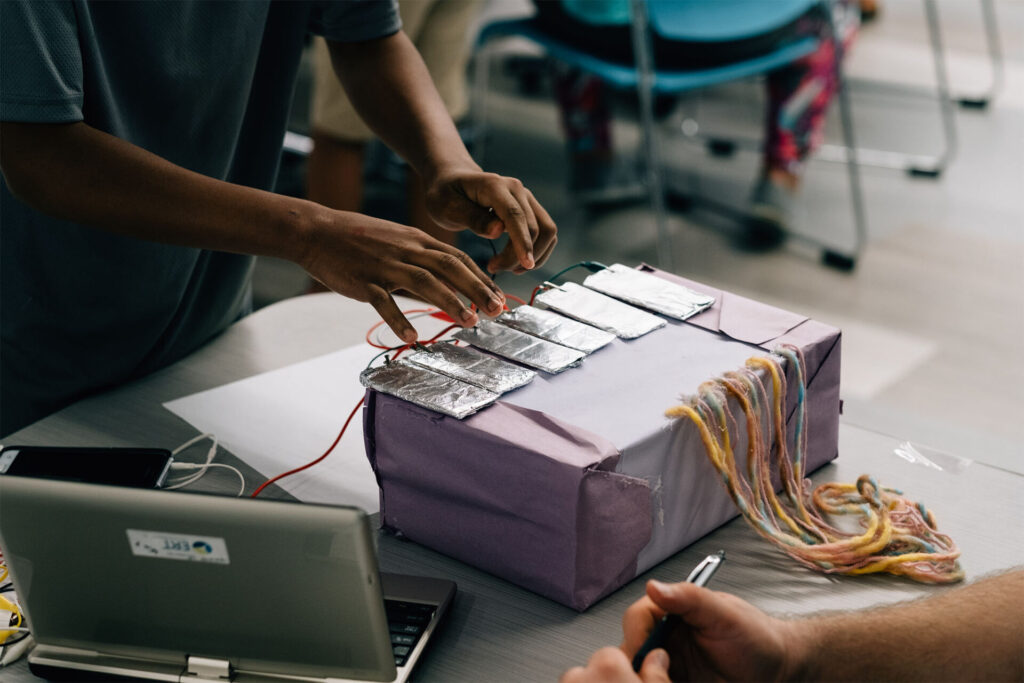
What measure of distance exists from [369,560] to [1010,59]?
4.58 metres

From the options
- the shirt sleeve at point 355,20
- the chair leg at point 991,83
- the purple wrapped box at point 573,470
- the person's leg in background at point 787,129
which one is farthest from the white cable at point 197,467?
the chair leg at point 991,83

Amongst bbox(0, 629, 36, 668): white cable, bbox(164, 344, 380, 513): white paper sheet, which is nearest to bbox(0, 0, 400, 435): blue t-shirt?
bbox(164, 344, 380, 513): white paper sheet

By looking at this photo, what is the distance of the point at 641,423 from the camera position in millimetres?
763

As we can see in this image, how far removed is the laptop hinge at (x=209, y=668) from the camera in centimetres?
66

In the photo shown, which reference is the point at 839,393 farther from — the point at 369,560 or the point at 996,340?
the point at 996,340

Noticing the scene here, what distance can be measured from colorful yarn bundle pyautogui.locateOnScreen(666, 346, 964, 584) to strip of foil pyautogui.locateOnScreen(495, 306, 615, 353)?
→ 0.10 metres

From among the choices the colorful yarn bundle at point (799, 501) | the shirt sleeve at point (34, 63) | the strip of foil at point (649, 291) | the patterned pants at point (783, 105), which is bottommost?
the patterned pants at point (783, 105)

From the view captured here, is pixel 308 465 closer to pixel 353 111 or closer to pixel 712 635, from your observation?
pixel 712 635

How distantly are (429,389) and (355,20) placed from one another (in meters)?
0.56

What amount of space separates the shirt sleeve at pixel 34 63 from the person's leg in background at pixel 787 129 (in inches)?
89.4

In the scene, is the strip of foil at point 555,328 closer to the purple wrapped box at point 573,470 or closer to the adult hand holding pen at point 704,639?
the purple wrapped box at point 573,470

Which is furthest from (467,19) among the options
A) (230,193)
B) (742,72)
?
(230,193)

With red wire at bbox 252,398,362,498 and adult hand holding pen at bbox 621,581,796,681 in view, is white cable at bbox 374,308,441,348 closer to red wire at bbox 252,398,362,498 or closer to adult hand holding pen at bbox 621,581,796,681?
red wire at bbox 252,398,362,498

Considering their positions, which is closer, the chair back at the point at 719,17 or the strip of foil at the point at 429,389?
the strip of foil at the point at 429,389
